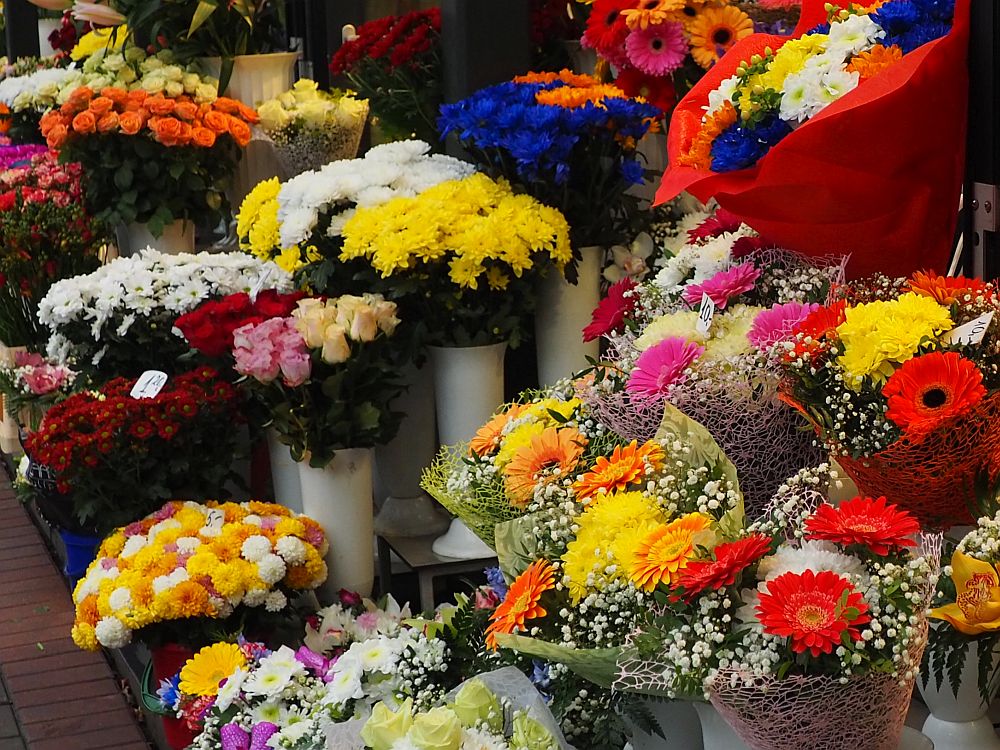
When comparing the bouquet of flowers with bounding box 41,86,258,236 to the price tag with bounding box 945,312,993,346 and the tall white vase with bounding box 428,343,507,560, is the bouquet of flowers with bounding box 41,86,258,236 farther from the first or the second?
the price tag with bounding box 945,312,993,346

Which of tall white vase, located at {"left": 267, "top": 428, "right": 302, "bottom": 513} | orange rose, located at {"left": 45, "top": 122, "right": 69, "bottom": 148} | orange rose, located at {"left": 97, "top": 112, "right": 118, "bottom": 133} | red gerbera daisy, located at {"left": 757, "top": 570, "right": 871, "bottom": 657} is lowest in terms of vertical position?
tall white vase, located at {"left": 267, "top": 428, "right": 302, "bottom": 513}

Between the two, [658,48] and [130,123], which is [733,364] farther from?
[130,123]

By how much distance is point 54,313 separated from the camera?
3.58m

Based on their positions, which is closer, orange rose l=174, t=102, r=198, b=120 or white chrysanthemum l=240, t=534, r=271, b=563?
white chrysanthemum l=240, t=534, r=271, b=563

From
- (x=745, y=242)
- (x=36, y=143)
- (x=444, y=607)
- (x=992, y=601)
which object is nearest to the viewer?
(x=992, y=601)

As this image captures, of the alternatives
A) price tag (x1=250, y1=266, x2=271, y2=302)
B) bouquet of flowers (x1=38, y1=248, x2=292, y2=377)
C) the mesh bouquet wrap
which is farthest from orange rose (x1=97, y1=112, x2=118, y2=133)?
the mesh bouquet wrap

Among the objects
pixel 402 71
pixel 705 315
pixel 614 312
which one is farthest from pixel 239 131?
pixel 705 315

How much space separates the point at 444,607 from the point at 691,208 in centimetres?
132

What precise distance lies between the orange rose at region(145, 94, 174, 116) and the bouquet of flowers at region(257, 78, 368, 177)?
277 millimetres

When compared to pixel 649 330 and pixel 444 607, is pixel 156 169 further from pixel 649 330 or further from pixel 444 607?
pixel 649 330

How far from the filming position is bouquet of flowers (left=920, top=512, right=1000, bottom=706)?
156 cm

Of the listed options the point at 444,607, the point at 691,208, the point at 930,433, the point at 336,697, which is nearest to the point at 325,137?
the point at 691,208

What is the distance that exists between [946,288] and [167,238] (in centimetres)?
313

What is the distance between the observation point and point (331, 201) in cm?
312
